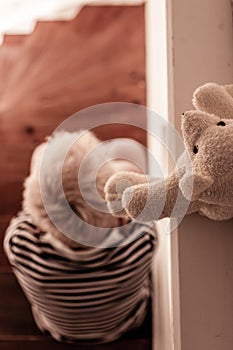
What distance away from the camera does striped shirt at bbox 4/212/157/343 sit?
1135 millimetres

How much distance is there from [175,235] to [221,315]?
9cm

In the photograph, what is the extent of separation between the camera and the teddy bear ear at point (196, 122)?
39 centimetres

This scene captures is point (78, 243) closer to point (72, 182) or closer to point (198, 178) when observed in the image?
point (72, 182)

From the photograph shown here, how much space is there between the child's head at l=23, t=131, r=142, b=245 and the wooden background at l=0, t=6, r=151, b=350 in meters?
0.78

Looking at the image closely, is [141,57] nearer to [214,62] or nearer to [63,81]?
[63,81]

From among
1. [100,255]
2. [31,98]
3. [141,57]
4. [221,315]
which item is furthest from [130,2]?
[221,315]

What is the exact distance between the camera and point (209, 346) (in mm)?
508

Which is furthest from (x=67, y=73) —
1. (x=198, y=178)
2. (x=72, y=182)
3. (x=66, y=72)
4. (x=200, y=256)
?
(x=198, y=178)

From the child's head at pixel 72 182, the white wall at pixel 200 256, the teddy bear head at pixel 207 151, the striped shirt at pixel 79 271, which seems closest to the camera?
the teddy bear head at pixel 207 151

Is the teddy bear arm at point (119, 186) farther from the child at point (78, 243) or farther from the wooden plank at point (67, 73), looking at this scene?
the wooden plank at point (67, 73)

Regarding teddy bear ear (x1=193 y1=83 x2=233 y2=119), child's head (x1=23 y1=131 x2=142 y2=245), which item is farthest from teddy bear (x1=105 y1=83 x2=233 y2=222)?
child's head (x1=23 y1=131 x2=142 y2=245)

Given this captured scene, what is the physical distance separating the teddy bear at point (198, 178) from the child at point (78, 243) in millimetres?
485

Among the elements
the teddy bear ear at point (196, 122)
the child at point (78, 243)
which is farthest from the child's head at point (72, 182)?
the teddy bear ear at point (196, 122)

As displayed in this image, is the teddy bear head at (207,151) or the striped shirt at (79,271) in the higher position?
the teddy bear head at (207,151)
